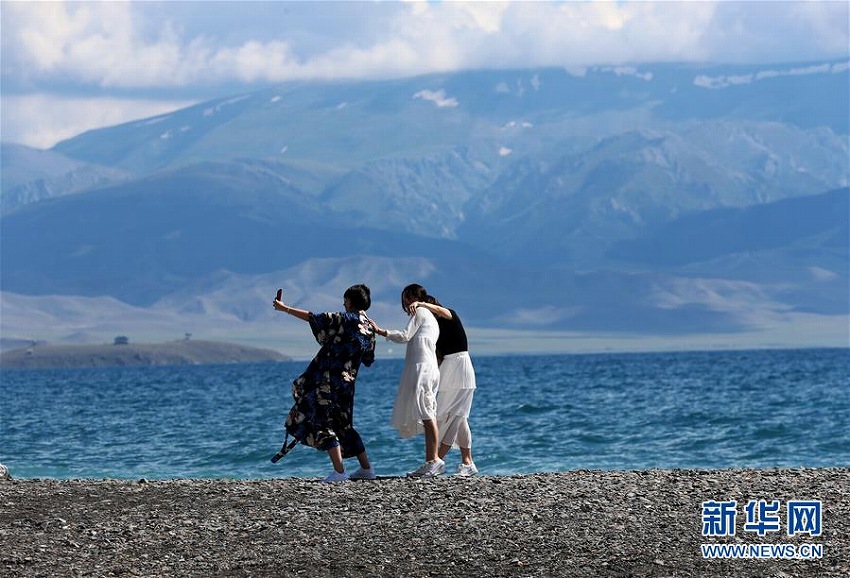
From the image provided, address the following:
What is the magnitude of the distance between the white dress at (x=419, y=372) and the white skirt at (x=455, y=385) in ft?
1.06

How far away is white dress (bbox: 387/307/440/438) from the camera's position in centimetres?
1611

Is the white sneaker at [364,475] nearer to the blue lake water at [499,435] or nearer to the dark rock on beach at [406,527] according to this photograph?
the dark rock on beach at [406,527]

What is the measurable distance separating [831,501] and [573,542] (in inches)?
107

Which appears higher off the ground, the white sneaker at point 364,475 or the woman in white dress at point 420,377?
the woman in white dress at point 420,377

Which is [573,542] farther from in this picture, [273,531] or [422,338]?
[422,338]

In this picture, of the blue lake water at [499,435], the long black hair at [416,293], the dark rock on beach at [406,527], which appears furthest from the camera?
the blue lake water at [499,435]

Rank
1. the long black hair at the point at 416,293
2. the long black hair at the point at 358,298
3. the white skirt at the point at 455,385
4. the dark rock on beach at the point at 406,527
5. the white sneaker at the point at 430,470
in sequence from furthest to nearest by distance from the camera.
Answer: the white skirt at the point at 455,385 → the white sneaker at the point at 430,470 → the long black hair at the point at 416,293 → the long black hair at the point at 358,298 → the dark rock on beach at the point at 406,527

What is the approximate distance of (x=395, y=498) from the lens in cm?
1453

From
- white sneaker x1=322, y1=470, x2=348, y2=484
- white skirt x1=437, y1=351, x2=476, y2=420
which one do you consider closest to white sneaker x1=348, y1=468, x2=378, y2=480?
white sneaker x1=322, y1=470, x2=348, y2=484

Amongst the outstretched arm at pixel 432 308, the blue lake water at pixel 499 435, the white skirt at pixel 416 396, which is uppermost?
the outstretched arm at pixel 432 308

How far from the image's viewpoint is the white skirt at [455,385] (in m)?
16.6

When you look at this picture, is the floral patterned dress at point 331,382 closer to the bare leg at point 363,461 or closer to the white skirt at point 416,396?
the bare leg at point 363,461

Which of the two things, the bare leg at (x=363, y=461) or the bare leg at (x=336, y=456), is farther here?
the bare leg at (x=363, y=461)

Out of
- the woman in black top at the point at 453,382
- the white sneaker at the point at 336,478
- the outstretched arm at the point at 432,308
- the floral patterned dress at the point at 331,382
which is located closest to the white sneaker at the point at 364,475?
the white sneaker at the point at 336,478
